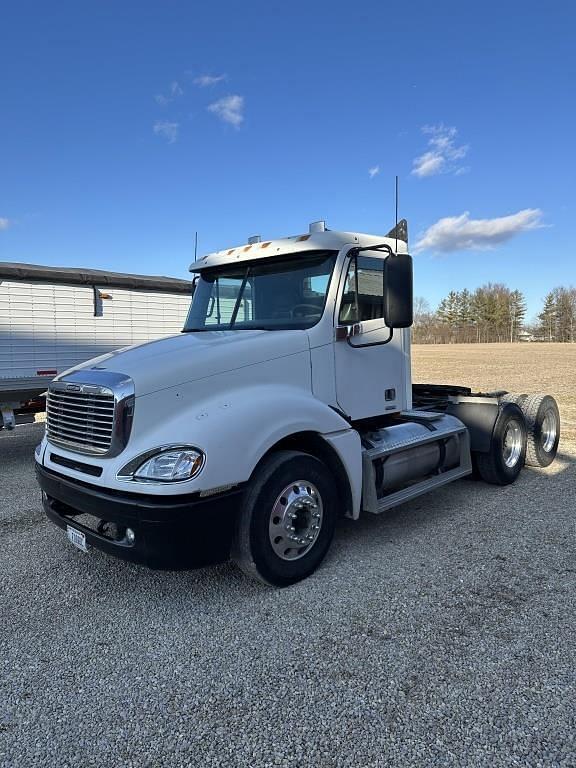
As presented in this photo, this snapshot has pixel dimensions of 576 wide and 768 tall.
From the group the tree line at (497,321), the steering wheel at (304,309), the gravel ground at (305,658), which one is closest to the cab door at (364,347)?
the steering wheel at (304,309)

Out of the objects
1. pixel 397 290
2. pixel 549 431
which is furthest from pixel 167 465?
pixel 549 431

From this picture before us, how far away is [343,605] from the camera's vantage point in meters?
3.25

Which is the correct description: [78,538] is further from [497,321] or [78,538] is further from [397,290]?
[497,321]

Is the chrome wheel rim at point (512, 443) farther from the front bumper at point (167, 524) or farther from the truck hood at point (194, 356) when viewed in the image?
the front bumper at point (167, 524)

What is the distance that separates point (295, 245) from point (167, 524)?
242cm

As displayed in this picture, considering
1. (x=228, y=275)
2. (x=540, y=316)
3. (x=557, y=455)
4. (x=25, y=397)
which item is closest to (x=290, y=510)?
(x=228, y=275)

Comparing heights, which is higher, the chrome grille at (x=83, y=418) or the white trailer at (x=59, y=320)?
the white trailer at (x=59, y=320)

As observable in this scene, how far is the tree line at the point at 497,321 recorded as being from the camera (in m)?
94.6

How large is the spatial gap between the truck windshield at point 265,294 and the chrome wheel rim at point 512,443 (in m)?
3.29

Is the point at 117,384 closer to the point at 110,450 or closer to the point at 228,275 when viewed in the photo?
the point at 110,450

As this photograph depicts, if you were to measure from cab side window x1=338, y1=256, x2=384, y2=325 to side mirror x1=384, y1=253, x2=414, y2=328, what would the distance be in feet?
0.98

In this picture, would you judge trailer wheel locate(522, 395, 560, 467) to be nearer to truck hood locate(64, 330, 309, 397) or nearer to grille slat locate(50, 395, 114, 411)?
truck hood locate(64, 330, 309, 397)

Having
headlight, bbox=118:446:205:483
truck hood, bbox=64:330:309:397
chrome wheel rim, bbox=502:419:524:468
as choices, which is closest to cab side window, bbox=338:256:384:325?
truck hood, bbox=64:330:309:397

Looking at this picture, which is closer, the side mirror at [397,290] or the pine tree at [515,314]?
the side mirror at [397,290]
